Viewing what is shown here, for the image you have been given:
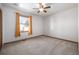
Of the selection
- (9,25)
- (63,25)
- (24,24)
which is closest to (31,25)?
(24,24)

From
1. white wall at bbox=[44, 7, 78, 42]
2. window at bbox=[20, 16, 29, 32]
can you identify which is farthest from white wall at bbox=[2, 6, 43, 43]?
white wall at bbox=[44, 7, 78, 42]

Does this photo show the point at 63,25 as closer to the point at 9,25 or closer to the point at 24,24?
the point at 24,24

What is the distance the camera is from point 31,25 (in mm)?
1552

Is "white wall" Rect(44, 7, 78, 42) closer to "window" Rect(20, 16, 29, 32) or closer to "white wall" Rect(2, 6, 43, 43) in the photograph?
"window" Rect(20, 16, 29, 32)

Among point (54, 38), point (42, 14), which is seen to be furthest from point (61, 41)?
point (42, 14)

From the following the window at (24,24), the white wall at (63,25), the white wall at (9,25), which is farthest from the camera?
the white wall at (63,25)

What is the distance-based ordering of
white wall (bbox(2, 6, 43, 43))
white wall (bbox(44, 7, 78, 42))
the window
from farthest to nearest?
1. white wall (bbox(44, 7, 78, 42))
2. the window
3. white wall (bbox(2, 6, 43, 43))

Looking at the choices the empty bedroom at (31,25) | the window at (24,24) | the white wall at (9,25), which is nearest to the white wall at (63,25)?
the empty bedroom at (31,25)

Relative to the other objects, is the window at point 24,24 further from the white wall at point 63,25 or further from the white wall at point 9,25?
the white wall at point 63,25

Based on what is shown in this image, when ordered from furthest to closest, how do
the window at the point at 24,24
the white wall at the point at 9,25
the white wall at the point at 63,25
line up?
the white wall at the point at 63,25
the window at the point at 24,24
the white wall at the point at 9,25

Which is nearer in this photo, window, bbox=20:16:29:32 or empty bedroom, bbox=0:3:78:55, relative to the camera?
A: empty bedroom, bbox=0:3:78:55

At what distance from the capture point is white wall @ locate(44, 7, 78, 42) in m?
1.62

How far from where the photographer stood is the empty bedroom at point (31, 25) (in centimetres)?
131

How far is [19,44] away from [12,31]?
364 millimetres
